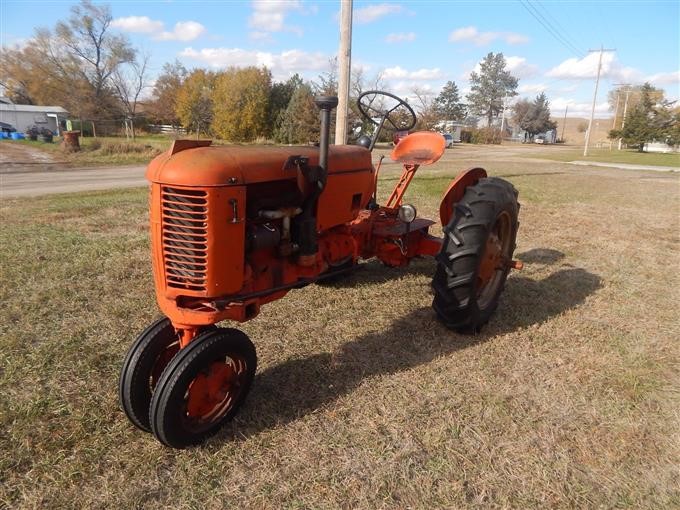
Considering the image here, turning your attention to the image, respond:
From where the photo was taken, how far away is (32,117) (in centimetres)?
4016

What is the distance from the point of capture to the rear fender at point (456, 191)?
3672 millimetres

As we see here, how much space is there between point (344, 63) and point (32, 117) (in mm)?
43116

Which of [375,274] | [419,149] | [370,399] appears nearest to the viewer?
[370,399]

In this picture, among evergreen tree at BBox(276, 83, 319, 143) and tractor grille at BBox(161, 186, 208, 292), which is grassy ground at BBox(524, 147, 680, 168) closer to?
evergreen tree at BBox(276, 83, 319, 143)

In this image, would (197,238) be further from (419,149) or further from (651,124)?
(651,124)

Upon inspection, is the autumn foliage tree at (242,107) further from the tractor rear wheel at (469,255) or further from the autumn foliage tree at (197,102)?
the tractor rear wheel at (469,255)

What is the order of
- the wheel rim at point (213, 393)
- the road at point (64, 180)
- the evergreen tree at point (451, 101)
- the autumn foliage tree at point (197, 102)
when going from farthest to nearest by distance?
the evergreen tree at point (451, 101), the autumn foliage tree at point (197, 102), the road at point (64, 180), the wheel rim at point (213, 393)

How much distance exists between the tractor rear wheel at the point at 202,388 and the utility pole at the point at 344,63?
18.5 feet

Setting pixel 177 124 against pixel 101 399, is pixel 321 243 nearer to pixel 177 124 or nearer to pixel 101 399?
pixel 101 399

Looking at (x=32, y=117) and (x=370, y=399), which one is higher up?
(x=32, y=117)

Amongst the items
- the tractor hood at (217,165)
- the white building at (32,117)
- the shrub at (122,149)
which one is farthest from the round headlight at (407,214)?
the white building at (32,117)

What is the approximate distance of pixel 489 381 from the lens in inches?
116

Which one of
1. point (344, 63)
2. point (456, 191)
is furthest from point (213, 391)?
point (344, 63)

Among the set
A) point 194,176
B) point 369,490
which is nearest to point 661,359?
point 369,490
